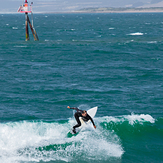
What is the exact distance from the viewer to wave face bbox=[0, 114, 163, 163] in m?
18.9

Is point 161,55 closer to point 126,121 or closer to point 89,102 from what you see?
point 89,102

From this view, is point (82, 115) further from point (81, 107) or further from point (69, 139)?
point (81, 107)

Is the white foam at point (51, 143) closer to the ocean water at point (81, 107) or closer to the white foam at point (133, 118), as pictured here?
the ocean water at point (81, 107)

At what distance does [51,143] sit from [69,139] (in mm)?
1271

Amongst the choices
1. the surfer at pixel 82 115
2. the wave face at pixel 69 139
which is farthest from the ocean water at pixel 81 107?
the surfer at pixel 82 115

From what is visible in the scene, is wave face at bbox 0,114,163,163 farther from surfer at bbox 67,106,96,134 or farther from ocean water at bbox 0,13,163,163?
surfer at bbox 67,106,96,134

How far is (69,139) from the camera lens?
2072 cm

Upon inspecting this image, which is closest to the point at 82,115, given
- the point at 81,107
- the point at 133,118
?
the point at 133,118

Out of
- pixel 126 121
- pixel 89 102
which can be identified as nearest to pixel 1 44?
pixel 89 102

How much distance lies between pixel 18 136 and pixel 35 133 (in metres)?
1.19

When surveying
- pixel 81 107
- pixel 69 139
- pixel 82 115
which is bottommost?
pixel 81 107

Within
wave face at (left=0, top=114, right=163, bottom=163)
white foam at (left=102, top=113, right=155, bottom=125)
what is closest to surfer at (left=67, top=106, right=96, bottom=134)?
wave face at (left=0, top=114, right=163, bottom=163)

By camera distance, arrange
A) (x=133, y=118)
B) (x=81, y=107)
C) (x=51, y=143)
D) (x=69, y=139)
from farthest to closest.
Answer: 1. (x=81, y=107)
2. (x=133, y=118)
3. (x=69, y=139)
4. (x=51, y=143)

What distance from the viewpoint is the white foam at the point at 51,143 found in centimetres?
1886
